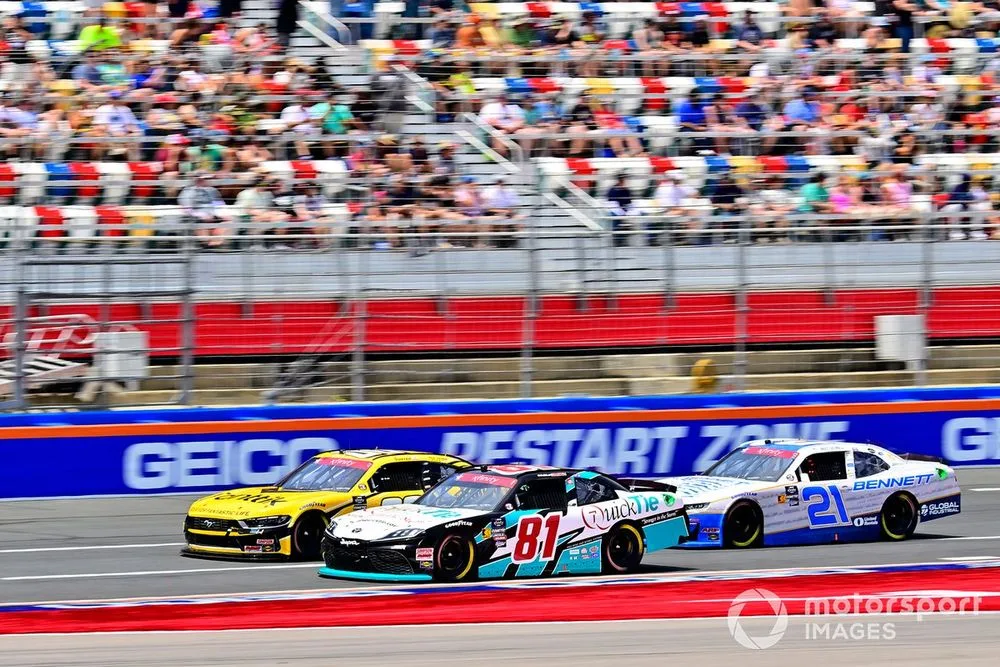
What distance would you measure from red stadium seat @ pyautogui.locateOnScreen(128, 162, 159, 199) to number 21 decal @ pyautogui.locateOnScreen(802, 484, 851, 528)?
325 inches

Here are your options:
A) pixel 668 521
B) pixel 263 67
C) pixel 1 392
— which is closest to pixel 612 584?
pixel 668 521

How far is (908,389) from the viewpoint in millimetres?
19094

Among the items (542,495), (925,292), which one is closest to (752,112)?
(925,292)

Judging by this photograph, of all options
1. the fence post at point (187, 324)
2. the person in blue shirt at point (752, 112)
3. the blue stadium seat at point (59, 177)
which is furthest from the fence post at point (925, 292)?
the blue stadium seat at point (59, 177)

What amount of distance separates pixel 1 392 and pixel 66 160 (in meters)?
3.07

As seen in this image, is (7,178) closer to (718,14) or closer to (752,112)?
(752,112)

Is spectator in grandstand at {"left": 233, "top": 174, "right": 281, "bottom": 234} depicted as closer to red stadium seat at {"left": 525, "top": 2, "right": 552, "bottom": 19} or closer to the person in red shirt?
the person in red shirt

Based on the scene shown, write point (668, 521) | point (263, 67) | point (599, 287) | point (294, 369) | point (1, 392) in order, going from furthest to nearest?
1. point (263, 67)
2. point (599, 287)
3. point (294, 369)
4. point (1, 392)
5. point (668, 521)

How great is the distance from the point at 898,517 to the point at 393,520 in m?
5.30

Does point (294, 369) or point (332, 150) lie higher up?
point (332, 150)

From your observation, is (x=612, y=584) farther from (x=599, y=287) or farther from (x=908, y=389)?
(x=908, y=389)

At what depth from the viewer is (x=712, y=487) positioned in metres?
13.8

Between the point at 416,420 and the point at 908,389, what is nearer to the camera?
the point at 416,420

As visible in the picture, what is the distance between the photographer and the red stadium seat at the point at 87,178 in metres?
17.3
